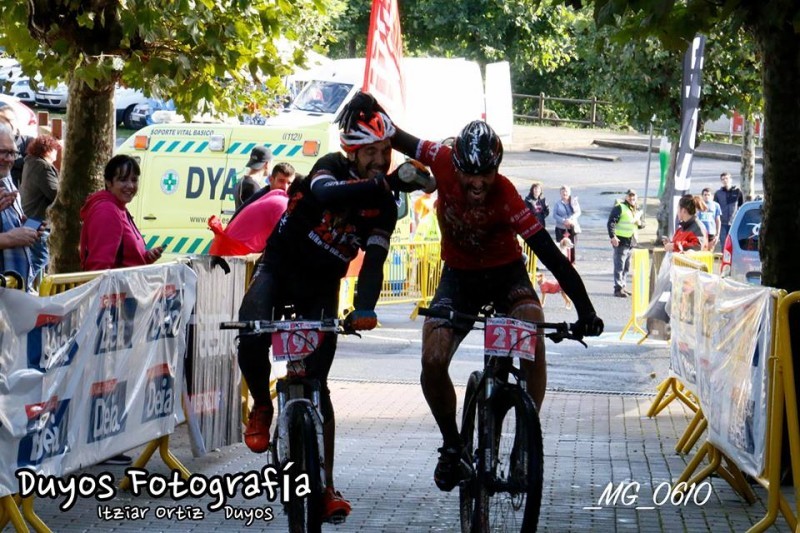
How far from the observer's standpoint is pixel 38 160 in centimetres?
1251

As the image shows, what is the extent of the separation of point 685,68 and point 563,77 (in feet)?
138

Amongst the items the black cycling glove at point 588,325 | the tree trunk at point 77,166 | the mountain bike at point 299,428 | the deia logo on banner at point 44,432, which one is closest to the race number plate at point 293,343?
the mountain bike at point 299,428

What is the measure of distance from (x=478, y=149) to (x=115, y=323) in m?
2.46

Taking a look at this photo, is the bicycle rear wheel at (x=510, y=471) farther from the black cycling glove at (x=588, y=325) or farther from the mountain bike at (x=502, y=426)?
the black cycling glove at (x=588, y=325)

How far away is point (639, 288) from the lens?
18.7m

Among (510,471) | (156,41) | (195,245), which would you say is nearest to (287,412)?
(510,471)

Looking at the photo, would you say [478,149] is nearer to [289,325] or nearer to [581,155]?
[289,325]

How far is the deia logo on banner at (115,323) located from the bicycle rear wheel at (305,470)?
169cm

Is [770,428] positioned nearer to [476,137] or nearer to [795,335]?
[795,335]

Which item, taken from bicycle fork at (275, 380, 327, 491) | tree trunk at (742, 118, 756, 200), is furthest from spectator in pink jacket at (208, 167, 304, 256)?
tree trunk at (742, 118, 756, 200)

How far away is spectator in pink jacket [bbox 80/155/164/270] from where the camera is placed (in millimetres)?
9523

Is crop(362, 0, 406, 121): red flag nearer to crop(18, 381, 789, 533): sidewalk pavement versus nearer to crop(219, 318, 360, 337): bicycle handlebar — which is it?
crop(18, 381, 789, 533): sidewalk pavement

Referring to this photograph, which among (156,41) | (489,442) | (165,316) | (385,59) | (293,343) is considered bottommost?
(489,442)

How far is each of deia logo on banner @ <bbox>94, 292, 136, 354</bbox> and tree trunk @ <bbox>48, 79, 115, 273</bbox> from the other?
3.65 metres
